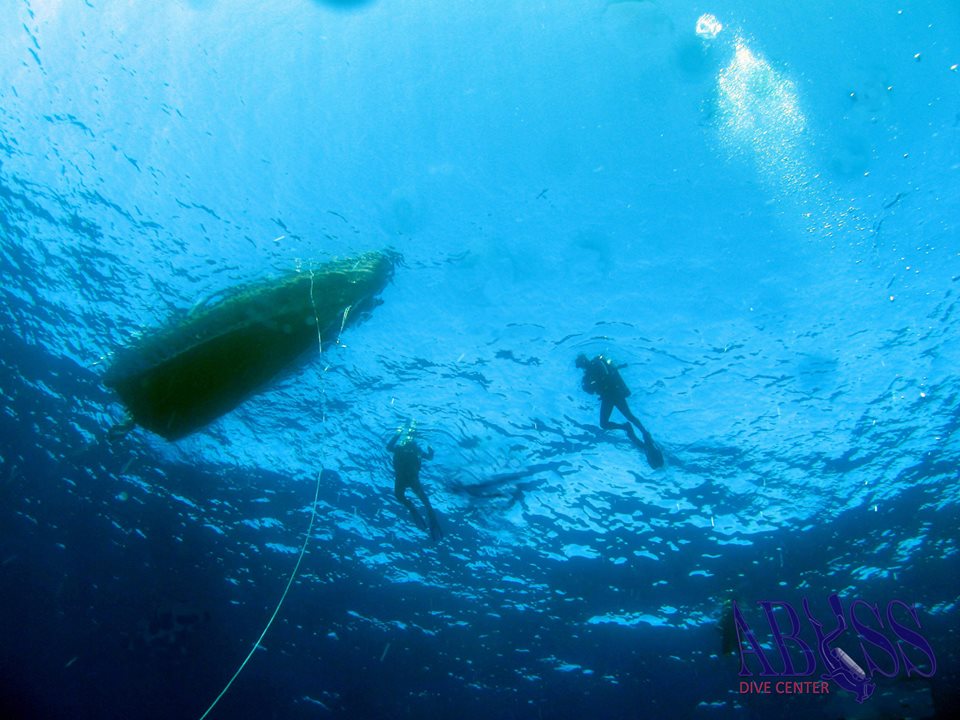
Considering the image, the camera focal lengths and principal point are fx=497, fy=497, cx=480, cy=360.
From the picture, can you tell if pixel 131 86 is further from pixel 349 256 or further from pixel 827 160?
pixel 827 160

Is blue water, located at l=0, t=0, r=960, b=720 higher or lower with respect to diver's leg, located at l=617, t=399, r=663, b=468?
higher

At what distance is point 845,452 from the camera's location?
41.4ft

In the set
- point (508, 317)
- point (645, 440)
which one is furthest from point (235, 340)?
point (645, 440)

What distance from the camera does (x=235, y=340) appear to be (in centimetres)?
827

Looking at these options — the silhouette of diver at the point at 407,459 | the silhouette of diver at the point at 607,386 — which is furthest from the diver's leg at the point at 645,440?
the silhouette of diver at the point at 407,459

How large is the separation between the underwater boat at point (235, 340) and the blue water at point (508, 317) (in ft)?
2.16

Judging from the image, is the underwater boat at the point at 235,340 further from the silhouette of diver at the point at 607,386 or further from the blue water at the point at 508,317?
the silhouette of diver at the point at 607,386

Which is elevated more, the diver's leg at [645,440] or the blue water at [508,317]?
the blue water at [508,317]

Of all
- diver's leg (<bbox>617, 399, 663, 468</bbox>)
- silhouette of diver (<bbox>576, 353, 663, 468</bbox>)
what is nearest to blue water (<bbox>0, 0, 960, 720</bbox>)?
silhouette of diver (<bbox>576, 353, 663, 468</bbox>)

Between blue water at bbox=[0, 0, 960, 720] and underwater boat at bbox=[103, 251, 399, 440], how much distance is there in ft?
2.16

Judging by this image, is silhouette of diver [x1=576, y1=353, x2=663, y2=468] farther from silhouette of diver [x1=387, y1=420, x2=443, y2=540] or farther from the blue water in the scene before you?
silhouette of diver [x1=387, y1=420, x2=443, y2=540]

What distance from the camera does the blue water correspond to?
7723mm

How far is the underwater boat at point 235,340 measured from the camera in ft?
27.2

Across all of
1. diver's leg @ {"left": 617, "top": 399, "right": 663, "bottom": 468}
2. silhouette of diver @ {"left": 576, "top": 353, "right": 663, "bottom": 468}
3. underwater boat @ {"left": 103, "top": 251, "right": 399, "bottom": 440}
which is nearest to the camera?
underwater boat @ {"left": 103, "top": 251, "right": 399, "bottom": 440}
